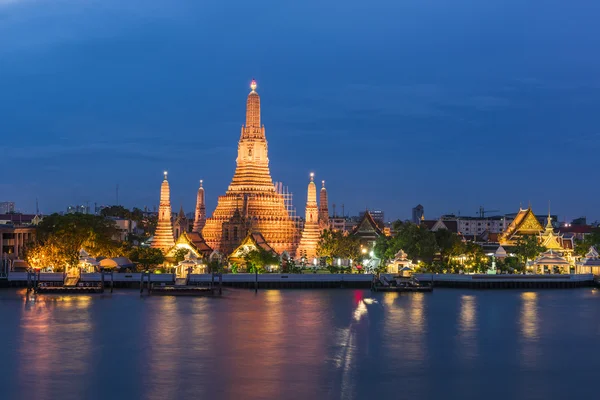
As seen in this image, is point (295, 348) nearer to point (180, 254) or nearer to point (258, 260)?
point (258, 260)

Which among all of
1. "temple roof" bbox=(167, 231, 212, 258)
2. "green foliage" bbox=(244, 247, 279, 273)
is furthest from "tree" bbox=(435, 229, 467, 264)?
"temple roof" bbox=(167, 231, 212, 258)

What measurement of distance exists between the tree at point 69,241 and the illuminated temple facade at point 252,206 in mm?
12358

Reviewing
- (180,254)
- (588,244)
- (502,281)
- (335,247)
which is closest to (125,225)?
(335,247)

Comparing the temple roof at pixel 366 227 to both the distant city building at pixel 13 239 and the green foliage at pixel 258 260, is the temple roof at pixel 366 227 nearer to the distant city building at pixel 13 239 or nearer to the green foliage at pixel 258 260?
the green foliage at pixel 258 260

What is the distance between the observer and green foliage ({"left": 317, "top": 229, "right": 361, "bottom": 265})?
8869 centimetres

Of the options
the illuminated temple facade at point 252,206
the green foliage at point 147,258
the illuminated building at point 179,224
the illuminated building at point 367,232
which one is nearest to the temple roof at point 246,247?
the illuminated temple facade at point 252,206

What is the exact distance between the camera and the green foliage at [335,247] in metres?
88.7

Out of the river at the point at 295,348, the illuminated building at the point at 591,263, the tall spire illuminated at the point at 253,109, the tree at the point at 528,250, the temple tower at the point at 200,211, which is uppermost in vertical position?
the tall spire illuminated at the point at 253,109

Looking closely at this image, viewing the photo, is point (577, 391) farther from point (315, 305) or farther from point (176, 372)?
point (315, 305)

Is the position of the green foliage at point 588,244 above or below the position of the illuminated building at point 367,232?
below

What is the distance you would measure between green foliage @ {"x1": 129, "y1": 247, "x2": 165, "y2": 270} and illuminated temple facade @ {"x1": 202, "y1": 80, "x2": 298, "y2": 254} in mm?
11441

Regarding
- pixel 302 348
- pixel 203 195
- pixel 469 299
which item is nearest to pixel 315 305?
pixel 469 299

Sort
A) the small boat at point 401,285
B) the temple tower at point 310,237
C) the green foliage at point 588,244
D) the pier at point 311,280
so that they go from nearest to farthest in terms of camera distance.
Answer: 1. the small boat at point 401,285
2. the pier at point 311,280
3. the green foliage at point 588,244
4. the temple tower at point 310,237

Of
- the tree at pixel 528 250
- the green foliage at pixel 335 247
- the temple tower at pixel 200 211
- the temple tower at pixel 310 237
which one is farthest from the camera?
the temple tower at pixel 200 211
